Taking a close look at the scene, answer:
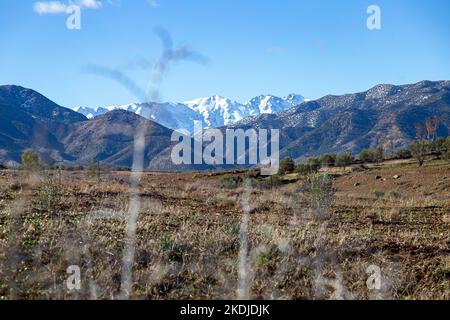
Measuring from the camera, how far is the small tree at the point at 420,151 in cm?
7410

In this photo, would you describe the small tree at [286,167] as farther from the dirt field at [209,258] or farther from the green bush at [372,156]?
the dirt field at [209,258]

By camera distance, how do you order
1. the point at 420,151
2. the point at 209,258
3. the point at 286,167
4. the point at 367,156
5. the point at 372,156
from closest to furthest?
the point at 209,258 → the point at 286,167 → the point at 420,151 → the point at 372,156 → the point at 367,156

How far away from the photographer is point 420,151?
77500 mm

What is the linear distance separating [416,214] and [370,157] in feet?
264

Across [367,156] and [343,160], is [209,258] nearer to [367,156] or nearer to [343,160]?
→ [343,160]

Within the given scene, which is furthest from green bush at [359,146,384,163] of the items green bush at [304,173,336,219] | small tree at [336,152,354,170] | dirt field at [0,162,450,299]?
dirt field at [0,162,450,299]

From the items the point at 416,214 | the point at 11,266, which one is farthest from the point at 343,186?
the point at 11,266

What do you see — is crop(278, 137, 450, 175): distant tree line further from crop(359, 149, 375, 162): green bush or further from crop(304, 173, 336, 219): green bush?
crop(304, 173, 336, 219): green bush

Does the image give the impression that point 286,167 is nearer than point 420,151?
Yes

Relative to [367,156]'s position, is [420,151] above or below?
below

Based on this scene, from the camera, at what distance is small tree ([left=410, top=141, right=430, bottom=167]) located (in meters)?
74.1

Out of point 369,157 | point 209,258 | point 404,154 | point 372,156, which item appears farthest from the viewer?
point 404,154

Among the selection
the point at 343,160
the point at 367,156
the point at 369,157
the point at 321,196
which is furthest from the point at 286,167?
the point at 321,196
